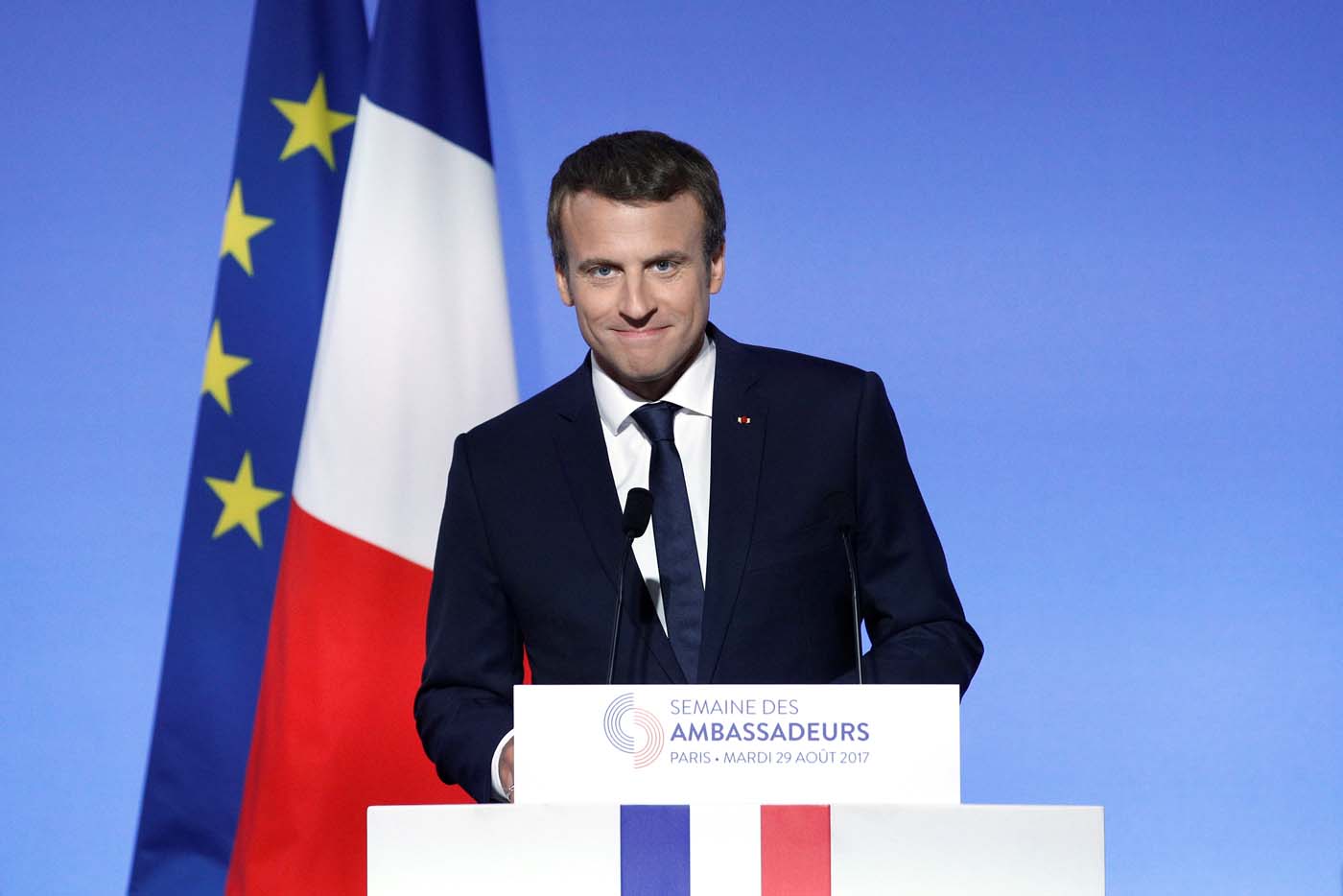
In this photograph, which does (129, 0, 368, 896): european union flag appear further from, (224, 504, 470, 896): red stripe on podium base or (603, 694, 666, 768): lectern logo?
(603, 694, 666, 768): lectern logo

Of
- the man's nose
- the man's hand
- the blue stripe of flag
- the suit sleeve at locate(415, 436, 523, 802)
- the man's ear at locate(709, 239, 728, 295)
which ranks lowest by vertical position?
the man's hand

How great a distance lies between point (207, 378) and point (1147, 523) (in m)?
2.27

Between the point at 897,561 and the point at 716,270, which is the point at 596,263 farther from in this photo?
the point at 897,561

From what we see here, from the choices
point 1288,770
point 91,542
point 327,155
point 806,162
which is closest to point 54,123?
point 327,155

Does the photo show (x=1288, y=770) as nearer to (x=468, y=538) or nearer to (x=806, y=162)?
(x=806, y=162)

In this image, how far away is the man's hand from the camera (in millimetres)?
1540

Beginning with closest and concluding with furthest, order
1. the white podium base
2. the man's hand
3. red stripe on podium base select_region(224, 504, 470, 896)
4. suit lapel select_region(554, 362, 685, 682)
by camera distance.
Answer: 1. the white podium base
2. the man's hand
3. suit lapel select_region(554, 362, 685, 682)
4. red stripe on podium base select_region(224, 504, 470, 896)

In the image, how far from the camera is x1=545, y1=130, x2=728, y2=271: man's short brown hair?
1879mm

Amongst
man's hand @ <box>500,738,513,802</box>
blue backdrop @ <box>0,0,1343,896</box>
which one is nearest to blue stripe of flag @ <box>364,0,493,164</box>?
blue backdrop @ <box>0,0,1343,896</box>

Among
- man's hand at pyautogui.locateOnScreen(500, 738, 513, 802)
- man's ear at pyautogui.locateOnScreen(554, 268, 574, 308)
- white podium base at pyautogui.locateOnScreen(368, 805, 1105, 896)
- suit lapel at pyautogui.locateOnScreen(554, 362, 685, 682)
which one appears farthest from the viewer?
man's ear at pyautogui.locateOnScreen(554, 268, 574, 308)

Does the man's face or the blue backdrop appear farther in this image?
the blue backdrop

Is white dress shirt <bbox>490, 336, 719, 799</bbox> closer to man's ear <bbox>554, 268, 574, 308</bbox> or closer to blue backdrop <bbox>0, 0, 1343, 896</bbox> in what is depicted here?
man's ear <bbox>554, 268, 574, 308</bbox>

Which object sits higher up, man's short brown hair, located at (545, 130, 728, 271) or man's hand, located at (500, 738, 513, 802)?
man's short brown hair, located at (545, 130, 728, 271)

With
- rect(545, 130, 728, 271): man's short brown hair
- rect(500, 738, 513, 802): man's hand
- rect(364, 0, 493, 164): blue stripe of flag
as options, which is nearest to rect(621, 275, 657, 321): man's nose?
rect(545, 130, 728, 271): man's short brown hair
